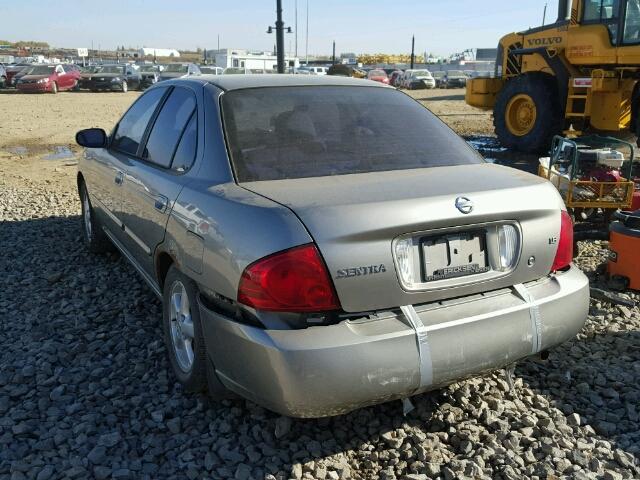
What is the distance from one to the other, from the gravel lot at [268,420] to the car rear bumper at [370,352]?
392 mm

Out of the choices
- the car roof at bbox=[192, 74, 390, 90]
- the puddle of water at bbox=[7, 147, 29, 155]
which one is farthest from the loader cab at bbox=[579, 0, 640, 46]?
the puddle of water at bbox=[7, 147, 29, 155]

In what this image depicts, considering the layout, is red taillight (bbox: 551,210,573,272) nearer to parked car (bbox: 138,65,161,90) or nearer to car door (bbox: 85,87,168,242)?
car door (bbox: 85,87,168,242)

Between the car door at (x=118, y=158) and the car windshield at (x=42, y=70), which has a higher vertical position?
the car windshield at (x=42, y=70)

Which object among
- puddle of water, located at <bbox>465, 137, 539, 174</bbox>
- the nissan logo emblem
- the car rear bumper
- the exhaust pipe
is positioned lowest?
puddle of water, located at <bbox>465, 137, 539, 174</bbox>

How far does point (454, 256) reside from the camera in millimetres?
2512

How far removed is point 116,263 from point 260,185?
9.71ft

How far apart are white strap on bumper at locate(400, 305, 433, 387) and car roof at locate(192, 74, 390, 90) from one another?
1.57 metres

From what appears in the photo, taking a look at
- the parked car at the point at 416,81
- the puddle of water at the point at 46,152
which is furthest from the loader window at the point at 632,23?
the parked car at the point at 416,81

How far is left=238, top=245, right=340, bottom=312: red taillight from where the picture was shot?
7.50ft

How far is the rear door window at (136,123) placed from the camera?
158 inches

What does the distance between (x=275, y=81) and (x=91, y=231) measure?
2720 mm

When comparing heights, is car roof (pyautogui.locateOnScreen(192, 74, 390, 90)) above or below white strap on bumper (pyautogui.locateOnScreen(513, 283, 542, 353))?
above

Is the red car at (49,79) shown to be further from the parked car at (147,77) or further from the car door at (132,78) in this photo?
the parked car at (147,77)

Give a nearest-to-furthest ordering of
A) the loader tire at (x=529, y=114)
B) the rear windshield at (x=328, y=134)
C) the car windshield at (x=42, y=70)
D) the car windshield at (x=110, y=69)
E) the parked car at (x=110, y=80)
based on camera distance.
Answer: the rear windshield at (x=328, y=134)
the loader tire at (x=529, y=114)
the car windshield at (x=42, y=70)
the parked car at (x=110, y=80)
the car windshield at (x=110, y=69)
